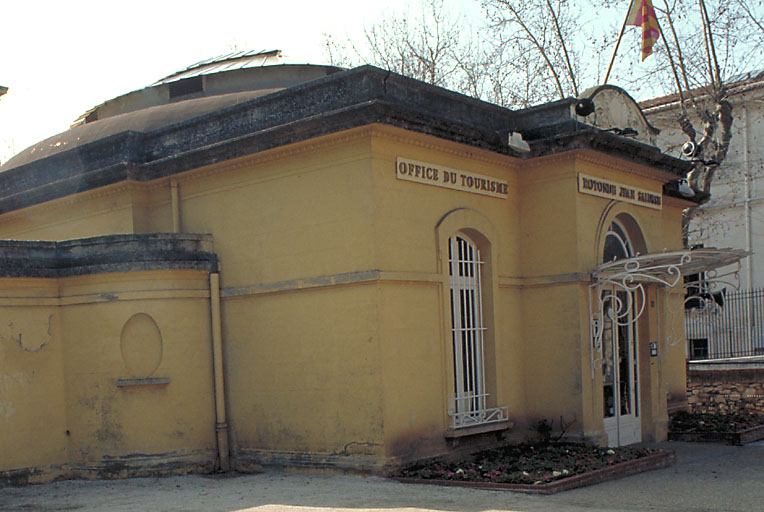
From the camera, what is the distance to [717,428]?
13.9 m

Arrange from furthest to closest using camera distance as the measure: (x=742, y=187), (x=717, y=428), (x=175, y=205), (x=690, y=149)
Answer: (x=742, y=187)
(x=690, y=149)
(x=717, y=428)
(x=175, y=205)

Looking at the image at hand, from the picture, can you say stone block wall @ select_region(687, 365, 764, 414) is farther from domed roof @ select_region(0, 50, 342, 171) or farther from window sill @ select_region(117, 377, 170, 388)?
window sill @ select_region(117, 377, 170, 388)

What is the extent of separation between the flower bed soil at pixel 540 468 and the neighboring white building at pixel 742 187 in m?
17.2

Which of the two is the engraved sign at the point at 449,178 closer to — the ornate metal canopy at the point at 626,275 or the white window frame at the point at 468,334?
the white window frame at the point at 468,334

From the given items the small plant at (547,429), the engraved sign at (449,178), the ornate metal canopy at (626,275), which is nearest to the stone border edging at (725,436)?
the ornate metal canopy at (626,275)

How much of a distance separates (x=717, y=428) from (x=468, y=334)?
5258 millimetres

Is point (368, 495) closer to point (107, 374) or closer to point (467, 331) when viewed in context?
point (467, 331)

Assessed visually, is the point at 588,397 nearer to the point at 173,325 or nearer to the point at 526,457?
the point at 526,457

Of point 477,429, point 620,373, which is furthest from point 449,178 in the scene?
point 620,373

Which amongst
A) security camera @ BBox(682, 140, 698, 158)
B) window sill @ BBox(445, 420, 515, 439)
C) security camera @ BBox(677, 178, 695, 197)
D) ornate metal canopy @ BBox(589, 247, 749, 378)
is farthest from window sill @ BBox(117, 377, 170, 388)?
security camera @ BBox(677, 178, 695, 197)

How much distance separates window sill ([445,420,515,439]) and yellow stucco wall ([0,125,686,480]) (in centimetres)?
15

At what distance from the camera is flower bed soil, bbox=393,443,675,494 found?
31.0 ft

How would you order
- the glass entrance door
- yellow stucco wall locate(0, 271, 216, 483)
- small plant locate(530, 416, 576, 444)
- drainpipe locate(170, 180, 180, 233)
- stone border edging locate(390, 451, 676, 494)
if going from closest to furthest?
stone border edging locate(390, 451, 676, 494) → yellow stucco wall locate(0, 271, 216, 483) → small plant locate(530, 416, 576, 444) → drainpipe locate(170, 180, 180, 233) → the glass entrance door

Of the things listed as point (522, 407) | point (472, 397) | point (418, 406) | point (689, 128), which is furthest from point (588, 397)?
point (689, 128)
